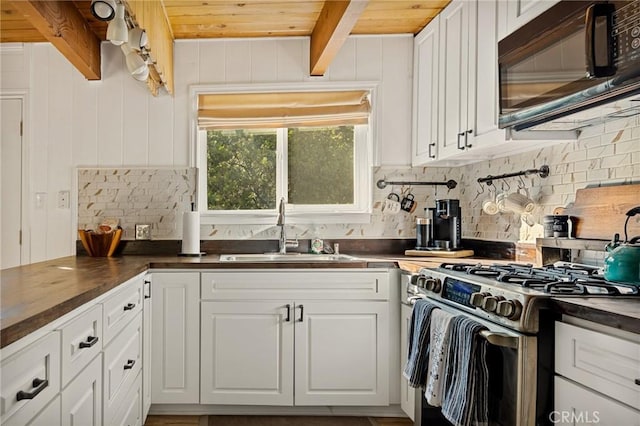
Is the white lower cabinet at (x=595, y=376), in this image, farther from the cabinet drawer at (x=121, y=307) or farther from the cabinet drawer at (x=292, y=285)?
the cabinet drawer at (x=121, y=307)

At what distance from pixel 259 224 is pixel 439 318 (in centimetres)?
169

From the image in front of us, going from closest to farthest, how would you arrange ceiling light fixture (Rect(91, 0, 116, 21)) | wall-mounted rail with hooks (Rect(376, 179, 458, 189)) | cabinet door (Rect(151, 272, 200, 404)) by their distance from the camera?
ceiling light fixture (Rect(91, 0, 116, 21)) → cabinet door (Rect(151, 272, 200, 404)) → wall-mounted rail with hooks (Rect(376, 179, 458, 189))

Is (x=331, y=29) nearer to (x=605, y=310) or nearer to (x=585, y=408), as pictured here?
(x=605, y=310)

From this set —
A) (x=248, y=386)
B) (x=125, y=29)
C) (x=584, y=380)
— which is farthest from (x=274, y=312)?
(x=584, y=380)

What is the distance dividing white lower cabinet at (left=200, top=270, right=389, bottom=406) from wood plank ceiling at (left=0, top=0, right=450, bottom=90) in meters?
1.38

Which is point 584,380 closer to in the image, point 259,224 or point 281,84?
point 259,224

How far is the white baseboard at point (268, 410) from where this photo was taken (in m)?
2.82

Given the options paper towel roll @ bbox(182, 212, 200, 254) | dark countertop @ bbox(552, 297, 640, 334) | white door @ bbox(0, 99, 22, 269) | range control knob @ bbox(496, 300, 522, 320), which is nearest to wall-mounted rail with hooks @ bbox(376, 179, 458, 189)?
paper towel roll @ bbox(182, 212, 200, 254)

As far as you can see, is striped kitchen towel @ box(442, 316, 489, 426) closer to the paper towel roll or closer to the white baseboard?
the white baseboard

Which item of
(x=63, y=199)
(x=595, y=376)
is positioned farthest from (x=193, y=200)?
(x=595, y=376)

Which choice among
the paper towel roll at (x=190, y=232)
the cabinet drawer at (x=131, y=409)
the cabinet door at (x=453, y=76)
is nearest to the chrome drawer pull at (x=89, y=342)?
the cabinet drawer at (x=131, y=409)

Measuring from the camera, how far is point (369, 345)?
2768 mm

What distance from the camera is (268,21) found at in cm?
311

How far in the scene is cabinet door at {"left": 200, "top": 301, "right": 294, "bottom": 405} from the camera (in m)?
2.76
